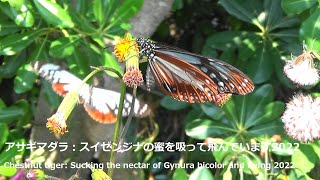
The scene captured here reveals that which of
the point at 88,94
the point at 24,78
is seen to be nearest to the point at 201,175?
the point at 88,94

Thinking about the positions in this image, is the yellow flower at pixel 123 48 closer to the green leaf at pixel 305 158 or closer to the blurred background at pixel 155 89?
the blurred background at pixel 155 89

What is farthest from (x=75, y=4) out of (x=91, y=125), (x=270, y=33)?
(x=270, y=33)

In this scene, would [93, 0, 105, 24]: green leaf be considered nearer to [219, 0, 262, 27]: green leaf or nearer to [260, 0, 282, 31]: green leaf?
[219, 0, 262, 27]: green leaf

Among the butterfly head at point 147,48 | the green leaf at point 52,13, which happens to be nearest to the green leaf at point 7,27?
the green leaf at point 52,13

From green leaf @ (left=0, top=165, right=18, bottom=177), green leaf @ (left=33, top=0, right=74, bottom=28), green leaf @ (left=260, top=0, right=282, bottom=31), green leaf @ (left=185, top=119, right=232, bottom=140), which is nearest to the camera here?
green leaf @ (left=33, top=0, right=74, bottom=28)

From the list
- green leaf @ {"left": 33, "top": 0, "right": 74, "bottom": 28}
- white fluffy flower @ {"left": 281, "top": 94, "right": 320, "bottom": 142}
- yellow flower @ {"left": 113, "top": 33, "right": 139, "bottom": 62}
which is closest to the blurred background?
green leaf @ {"left": 33, "top": 0, "right": 74, "bottom": 28}

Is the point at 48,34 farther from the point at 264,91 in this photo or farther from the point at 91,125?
the point at 264,91

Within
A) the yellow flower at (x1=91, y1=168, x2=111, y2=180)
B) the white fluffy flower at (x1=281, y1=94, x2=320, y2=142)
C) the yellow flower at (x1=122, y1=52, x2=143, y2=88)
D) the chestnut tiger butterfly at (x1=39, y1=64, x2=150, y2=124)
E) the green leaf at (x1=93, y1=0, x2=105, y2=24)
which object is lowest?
the yellow flower at (x1=91, y1=168, x2=111, y2=180)
